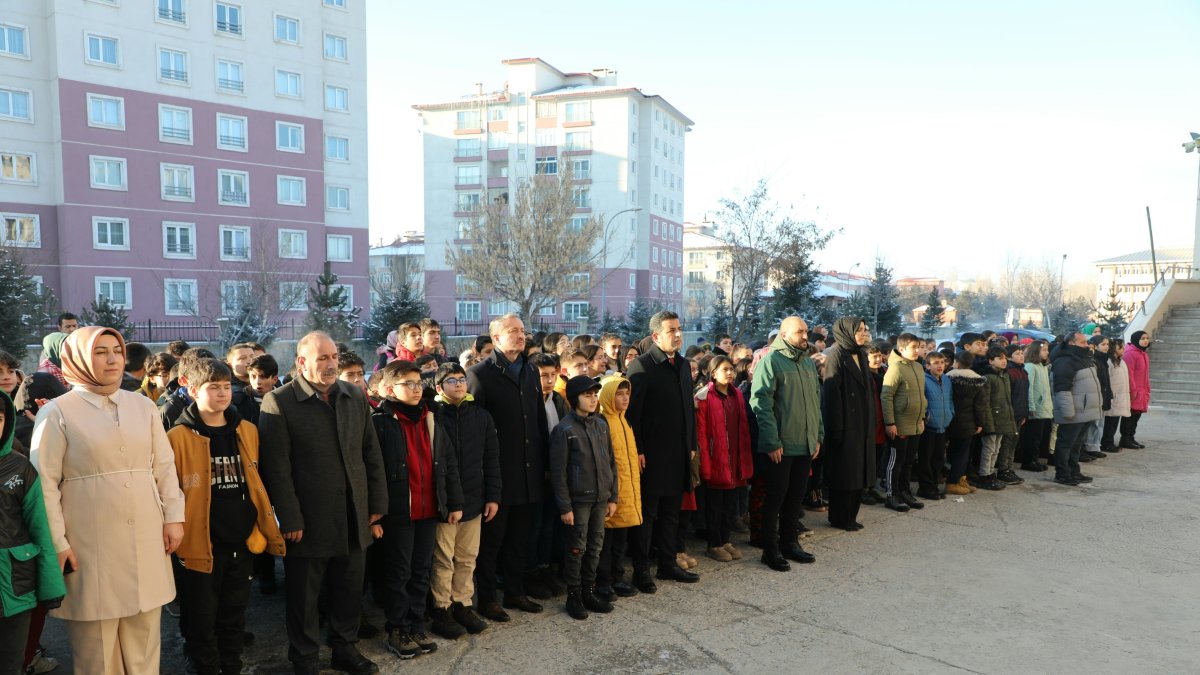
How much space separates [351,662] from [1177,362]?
22.7m

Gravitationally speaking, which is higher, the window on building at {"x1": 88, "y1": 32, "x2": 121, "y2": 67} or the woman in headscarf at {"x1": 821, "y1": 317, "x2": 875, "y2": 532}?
the window on building at {"x1": 88, "y1": 32, "x2": 121, "y2": 67}

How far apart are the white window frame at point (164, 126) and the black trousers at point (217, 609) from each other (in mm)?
35967

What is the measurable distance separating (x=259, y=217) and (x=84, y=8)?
1091 cm

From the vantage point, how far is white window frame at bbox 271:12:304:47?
3638 centimetres

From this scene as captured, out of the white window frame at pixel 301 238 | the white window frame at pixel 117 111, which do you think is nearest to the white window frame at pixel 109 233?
the white window frame at pixel 117 111

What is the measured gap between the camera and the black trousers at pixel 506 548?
529 cm

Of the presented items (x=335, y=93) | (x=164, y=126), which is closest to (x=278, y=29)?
(x=335, y=93)

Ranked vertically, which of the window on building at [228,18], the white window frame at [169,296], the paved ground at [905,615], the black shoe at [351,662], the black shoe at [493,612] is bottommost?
the paved ground at [905,615]

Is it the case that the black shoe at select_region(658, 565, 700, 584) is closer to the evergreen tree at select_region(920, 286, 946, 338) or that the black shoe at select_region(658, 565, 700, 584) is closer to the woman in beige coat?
the woman in beige coat

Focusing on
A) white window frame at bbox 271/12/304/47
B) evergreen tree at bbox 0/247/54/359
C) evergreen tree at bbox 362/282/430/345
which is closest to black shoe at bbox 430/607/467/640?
evergreen tree at bbox 0/247/54/359

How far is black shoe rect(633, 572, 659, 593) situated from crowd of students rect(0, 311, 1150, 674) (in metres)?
0.02

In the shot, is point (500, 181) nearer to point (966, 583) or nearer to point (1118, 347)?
point (1118, 347)

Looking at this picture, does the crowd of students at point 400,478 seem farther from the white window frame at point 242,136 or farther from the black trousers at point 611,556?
the white window frame at point 242,136

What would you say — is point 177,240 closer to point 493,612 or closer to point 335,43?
point 335,43
